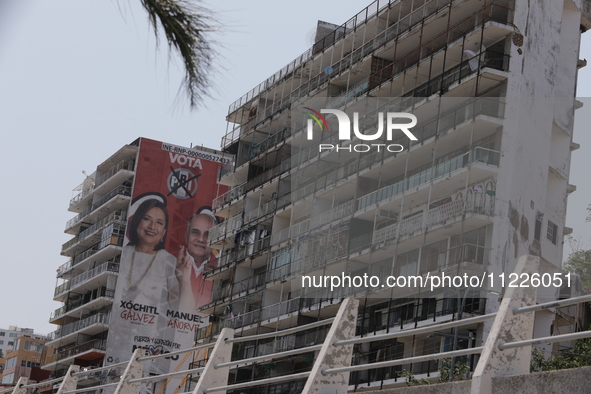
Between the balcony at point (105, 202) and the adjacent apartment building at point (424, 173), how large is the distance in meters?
23.1

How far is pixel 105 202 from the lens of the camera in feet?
278

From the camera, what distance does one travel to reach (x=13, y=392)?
52.5 feet

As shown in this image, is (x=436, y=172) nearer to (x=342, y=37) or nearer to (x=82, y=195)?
(x=342, y=37)

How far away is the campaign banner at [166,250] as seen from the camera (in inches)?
3051

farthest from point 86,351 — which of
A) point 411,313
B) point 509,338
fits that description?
point 509,338

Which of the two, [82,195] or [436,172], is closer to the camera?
[436,172]

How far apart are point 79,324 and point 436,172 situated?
45811mm

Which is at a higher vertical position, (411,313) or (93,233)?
(93,233)

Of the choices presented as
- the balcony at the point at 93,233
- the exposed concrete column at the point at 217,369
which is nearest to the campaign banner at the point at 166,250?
the balcony at the point at 93,233

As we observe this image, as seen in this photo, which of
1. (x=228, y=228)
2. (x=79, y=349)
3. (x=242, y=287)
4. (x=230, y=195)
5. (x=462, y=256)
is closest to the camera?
(x=462, y=256)

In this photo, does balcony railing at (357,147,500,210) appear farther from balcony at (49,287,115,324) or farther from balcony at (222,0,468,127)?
balcony at (49,287,115,324)

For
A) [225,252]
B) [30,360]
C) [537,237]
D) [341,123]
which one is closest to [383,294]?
→ [537,237]

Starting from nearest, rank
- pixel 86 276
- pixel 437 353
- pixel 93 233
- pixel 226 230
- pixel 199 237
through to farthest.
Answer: pixel 437 353, pixel 226 230, pixel 199 237, pixel 86 276, pixel 93 233

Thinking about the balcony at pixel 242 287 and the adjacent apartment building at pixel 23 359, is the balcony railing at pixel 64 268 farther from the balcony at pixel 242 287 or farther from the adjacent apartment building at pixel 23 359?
the balcony at pixel 242 287
